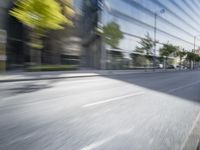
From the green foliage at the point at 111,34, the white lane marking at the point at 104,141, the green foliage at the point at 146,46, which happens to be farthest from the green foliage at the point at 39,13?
the green foliage at the point at 146,46

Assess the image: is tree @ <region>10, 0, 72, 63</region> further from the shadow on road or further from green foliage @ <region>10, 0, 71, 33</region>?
the shadow on road

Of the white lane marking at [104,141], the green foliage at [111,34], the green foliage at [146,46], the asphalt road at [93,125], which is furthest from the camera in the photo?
the green foliage at [146,46]

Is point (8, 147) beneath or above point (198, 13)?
beneath

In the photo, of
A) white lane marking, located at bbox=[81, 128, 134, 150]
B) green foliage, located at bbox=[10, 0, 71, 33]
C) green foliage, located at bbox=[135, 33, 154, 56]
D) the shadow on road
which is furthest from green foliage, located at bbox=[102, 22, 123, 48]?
white lane marking, located at bbox=[81, 128, 134, 150]

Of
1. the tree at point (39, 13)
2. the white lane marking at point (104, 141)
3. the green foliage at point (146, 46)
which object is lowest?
the white lane marking at point (104, 141)

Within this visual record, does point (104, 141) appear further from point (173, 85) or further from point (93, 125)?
point (173, 85)

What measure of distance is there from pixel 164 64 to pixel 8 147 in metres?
66.8

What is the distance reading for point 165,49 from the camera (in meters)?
64.6

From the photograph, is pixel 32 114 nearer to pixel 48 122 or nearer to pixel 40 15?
pixel 48 122

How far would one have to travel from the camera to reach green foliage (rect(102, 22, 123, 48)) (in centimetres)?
4419

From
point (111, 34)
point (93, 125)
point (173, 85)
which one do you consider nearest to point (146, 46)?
point (111, 34)

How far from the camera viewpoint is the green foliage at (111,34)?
44188mm

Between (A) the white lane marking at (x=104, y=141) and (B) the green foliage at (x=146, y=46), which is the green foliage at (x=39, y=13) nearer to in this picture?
(A) the white lane marking at (x=104, y=141)

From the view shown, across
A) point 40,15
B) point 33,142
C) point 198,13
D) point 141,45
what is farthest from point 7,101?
point 198,13
